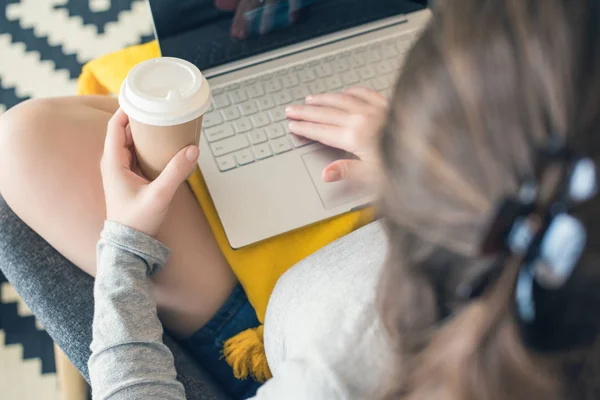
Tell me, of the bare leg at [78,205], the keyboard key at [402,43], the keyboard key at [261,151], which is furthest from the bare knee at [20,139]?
the keyboard key at [402,43]

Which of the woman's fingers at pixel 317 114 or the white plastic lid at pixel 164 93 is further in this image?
the woman's fingers at pixel 317 114

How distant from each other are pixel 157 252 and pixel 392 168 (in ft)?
1.08

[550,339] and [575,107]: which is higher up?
[575,107]

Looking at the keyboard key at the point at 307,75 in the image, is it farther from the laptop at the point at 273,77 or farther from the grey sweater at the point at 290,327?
the grey sweater at the point at 290,327

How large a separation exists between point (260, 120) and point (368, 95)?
0.14 meters

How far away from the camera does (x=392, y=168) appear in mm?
331

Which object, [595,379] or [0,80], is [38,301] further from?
[0,80]

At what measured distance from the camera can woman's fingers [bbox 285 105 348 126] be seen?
0.68 m

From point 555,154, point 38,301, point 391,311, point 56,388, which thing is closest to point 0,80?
A: point 56,388

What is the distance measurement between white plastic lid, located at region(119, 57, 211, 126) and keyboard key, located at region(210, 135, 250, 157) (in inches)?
7.4

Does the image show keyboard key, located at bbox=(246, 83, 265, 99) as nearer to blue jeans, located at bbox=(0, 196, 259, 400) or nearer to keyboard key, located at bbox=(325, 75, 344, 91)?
keyboard key, located at bbox=(325, 75, 344, 91)

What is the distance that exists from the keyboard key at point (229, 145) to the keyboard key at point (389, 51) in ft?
0.76

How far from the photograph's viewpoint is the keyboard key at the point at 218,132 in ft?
2.30

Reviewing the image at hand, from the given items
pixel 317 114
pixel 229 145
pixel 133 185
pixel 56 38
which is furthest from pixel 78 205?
pixel 56 38
